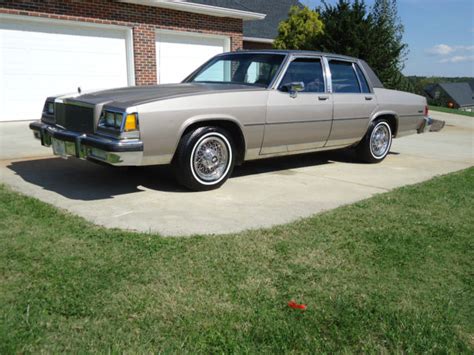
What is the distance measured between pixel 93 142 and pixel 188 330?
2678 mm

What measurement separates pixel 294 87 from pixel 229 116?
1.04 metres

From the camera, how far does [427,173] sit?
6922mm

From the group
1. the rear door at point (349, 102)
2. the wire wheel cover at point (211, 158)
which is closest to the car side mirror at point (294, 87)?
the rear door at point (349, 102)

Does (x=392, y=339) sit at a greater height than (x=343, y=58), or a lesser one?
lesser

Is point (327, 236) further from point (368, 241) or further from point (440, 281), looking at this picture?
point (440, 281)

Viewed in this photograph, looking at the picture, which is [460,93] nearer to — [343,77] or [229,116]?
[343,77]

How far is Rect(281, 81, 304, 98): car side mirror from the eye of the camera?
19.2ft

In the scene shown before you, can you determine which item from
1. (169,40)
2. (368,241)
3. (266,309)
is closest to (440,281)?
(368,241)

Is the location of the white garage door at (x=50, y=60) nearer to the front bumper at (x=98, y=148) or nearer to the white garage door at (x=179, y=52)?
the white garage door at (x=179, y=52)

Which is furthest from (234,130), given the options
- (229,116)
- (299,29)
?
(299,29)

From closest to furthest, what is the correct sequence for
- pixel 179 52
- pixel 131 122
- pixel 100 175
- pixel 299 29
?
pixel 131 122 < pixel 100 175 < pixel 179 52 < pixel 299 29

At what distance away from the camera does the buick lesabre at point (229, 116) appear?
4773 millimetres

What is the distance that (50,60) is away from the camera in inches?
440

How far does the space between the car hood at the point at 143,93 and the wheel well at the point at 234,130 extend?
34 cm
